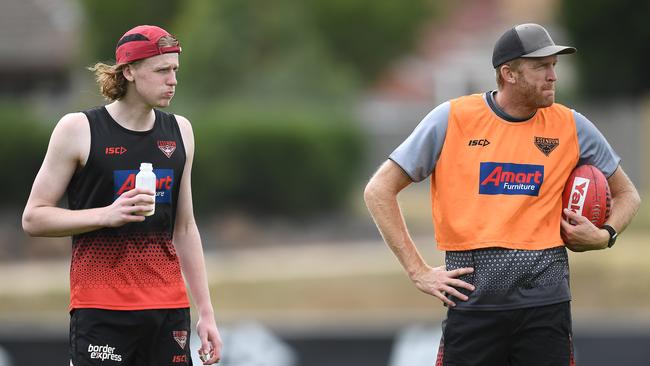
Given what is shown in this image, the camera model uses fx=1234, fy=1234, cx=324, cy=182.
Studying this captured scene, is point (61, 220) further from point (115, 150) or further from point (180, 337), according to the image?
point (180, 337)

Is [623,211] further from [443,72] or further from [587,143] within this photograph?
[443,72]

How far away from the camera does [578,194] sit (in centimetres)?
568

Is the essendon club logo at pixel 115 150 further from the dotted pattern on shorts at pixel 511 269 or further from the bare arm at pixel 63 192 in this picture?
the dotted pattern on shorts at pixel 511 269

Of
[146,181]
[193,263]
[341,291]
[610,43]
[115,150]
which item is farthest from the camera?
[610,43]

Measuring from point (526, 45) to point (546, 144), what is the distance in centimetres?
47

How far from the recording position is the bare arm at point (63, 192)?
17.3 feet

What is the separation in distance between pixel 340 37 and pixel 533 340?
39.1 m

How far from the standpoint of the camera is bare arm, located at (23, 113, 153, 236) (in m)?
5.27

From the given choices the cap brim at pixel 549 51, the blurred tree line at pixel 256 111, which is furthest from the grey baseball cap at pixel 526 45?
the blurred tree line at pixel 256 111

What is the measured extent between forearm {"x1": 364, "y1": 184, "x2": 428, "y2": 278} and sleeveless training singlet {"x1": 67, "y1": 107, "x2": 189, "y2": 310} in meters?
0.96

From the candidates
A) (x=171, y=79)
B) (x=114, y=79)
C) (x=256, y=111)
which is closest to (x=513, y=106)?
(x=171, y=79)

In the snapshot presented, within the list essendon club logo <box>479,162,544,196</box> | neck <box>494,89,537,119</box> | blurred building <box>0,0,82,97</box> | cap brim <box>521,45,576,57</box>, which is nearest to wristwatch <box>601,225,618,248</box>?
essendon club logo <box>479,162,544,196</box>

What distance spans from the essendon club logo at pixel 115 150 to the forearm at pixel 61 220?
0.88 ft

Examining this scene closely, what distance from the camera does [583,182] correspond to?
5668mm
